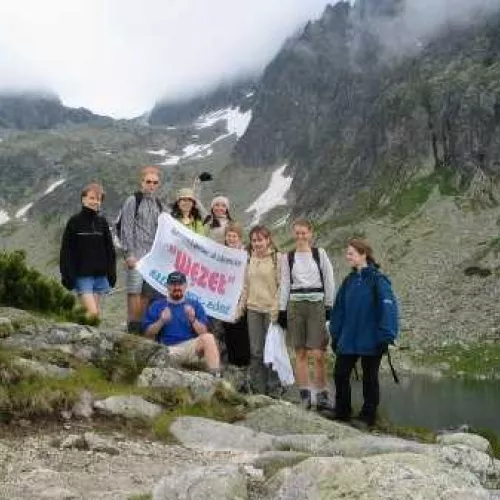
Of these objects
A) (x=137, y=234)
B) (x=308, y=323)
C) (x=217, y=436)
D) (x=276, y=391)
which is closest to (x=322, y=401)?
(x=276, y=391)

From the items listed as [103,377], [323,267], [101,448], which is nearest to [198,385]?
[103,377]

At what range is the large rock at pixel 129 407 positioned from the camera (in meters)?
12.5

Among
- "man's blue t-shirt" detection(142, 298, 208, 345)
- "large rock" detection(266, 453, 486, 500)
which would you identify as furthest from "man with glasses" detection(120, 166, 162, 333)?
"large rock" detection(266, 453, 486, 500)

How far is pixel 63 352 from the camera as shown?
13.9 metres

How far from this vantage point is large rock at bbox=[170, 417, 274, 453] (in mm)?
11727

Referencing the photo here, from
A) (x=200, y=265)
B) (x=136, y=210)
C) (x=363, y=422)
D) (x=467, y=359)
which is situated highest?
(x=136, y=210)

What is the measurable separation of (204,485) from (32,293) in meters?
9.17

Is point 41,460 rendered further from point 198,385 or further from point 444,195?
point 444,195

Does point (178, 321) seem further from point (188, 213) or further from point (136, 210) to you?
point (188, 213)

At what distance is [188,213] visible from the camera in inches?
716

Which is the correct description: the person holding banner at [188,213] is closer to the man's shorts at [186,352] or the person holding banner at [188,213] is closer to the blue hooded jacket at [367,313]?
the man's shorts at [186,352]

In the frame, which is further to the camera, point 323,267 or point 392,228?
point 392,228

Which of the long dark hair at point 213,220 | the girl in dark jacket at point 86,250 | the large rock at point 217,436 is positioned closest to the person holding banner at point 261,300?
the long dark hair at point 213,220

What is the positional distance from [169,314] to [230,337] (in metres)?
2.45
